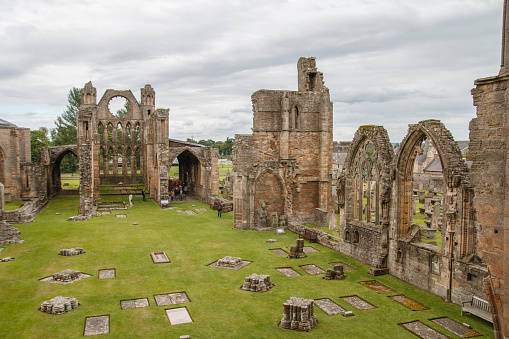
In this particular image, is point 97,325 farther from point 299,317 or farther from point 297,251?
point 297,251

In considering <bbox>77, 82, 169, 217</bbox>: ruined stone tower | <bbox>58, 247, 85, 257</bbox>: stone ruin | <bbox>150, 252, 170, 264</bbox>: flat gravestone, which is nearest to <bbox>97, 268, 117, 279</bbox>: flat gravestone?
<bbox>150, 252, 170, 264</bbox>: flat gravestone

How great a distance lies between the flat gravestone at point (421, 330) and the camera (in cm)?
875

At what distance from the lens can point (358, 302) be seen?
1070 centimetres

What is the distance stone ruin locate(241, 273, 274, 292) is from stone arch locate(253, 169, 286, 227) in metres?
8.96

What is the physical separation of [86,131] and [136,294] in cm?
1954

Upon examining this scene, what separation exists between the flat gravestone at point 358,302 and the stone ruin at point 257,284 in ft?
7.06

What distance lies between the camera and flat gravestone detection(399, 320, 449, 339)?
8750 millimetres

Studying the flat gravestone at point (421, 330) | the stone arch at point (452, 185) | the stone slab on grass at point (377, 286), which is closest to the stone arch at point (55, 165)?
the stone slab on grass at point (377, 286)

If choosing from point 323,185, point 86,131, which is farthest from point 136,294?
point 86,131

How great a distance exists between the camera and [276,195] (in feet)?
69.4

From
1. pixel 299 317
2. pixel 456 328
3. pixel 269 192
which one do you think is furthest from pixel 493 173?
pixel 269 192

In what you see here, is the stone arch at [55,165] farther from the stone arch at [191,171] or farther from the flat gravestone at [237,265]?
the flat gravestone at [237,265]

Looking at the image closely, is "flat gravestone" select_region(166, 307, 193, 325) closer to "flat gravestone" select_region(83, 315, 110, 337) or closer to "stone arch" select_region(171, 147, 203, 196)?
"flat gravestone" select_region(83, 315, 110, 337)

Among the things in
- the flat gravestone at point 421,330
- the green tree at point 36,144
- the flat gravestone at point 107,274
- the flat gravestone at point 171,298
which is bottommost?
the flat gravestone at point 421,330
